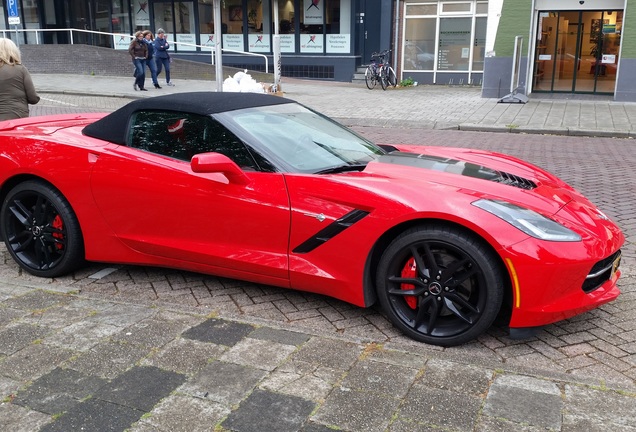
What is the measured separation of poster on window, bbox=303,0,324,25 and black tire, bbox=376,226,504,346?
21870 mm

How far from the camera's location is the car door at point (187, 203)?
378 cm

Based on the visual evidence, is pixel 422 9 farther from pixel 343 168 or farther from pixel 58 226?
pixel 58 226

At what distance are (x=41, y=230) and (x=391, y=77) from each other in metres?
18.4

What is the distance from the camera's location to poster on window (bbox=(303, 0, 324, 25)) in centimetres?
2388

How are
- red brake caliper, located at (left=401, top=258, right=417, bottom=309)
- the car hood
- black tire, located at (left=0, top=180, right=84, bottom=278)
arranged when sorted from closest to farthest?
red brake caliper, located at (left=401, top=258, right=417, bottom=309)
the car hood
black tire, located at (left=0, top=180, right=84, bottom=278)

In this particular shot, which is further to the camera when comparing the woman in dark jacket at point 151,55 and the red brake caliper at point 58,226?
the woman in dark jacket at point 151,55

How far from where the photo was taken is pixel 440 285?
3365 mm

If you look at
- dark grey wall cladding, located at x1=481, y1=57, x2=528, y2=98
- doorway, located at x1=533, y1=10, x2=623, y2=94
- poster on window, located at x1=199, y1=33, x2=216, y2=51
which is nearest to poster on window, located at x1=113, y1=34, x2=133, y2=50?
poster on window, located at x1=199, y1=33, x2=216, y2=51

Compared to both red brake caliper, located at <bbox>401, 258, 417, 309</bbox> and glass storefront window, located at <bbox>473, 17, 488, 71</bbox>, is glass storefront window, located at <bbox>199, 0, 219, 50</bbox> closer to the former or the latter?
glass storefront window, located at <bbox>473, 17, 488, 71</bbox>

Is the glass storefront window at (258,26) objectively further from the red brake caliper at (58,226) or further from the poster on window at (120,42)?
the red brake caliper at (58,226)

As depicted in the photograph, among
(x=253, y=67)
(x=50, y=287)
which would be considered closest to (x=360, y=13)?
(x=253, y=67)

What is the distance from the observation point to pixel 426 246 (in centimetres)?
337

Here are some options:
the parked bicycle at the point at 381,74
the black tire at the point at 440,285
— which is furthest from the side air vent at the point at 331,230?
the parked bicycle at the point at 381,74

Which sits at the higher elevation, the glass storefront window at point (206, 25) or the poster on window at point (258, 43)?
the glass storefront window at point (206, 25)
